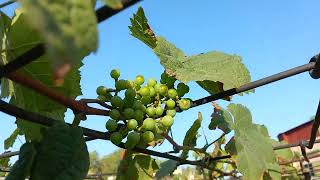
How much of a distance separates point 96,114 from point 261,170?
0.96 m

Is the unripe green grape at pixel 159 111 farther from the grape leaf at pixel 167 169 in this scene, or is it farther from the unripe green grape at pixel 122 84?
the grape leaf at pixel 167 169

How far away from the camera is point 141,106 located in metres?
1.12

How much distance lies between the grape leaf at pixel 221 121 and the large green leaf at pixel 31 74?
88 centimetres

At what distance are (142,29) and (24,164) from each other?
694mm

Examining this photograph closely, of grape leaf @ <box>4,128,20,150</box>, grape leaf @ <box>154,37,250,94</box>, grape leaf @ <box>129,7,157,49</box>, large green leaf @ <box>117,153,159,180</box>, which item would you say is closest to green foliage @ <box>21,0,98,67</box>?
grape leaf @ <box>154,37,250,94</box>

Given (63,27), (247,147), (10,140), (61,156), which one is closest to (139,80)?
(61,156)

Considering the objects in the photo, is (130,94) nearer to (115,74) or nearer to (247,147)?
(115,74)

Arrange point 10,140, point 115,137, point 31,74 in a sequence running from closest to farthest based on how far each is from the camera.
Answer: point 31,74 → point 115,137 → point 10,140

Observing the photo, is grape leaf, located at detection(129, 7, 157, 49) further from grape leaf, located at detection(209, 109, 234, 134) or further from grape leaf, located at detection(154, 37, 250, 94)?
grape leaf, located at detection(209, 109, 234, 134)

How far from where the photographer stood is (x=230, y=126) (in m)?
1.82

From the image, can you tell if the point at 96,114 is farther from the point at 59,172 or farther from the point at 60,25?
the point at 60,25

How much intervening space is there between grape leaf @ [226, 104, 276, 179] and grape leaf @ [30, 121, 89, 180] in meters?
1.04

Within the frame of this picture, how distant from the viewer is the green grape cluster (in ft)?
3.51

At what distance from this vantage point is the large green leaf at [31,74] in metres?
0.82
